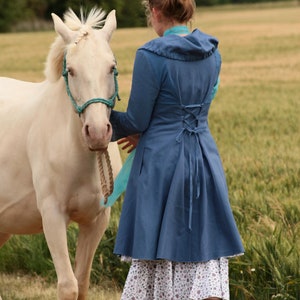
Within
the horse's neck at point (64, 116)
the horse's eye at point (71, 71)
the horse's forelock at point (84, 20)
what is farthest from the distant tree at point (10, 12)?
the horse's eye at point (71, 71)

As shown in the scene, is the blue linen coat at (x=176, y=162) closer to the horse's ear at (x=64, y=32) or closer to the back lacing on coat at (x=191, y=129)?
the back lacing on coat at (x=191, y=129)

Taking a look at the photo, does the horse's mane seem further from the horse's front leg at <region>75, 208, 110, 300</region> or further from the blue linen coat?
the horse's front leg at <region>75, 208, 110, 300</region>

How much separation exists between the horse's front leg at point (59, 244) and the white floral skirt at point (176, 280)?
1.68 feet

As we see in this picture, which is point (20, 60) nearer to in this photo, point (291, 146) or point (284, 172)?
point (291, 146)

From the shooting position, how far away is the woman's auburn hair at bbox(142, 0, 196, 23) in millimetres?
5250

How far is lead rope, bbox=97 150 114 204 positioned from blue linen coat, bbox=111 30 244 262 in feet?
1.23

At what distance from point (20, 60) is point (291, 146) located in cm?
2091

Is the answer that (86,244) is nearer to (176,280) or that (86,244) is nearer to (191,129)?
(176,280)

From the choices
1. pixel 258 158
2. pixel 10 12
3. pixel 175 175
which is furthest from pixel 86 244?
pixel 10 12

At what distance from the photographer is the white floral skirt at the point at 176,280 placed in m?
5.28

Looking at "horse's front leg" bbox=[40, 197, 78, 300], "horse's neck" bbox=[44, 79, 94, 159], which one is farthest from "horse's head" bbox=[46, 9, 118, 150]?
"horse's front leg" bbox=[40, 197, 78, 300]

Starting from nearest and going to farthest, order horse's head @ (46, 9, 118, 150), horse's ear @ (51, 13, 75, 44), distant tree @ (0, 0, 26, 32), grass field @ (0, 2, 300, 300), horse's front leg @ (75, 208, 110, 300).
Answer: horse's head @ (46, 9, 118, 150), horse's ear @ (51, 13, 75, 44), horse's front leg @ (75, 208, 110, 300), grass field @ (0, 2, 300, 300), distant tree @ (0, 0, 26, 32)

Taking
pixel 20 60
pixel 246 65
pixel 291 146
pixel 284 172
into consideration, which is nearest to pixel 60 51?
pixel 284 172

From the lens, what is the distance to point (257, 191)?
360 inches
